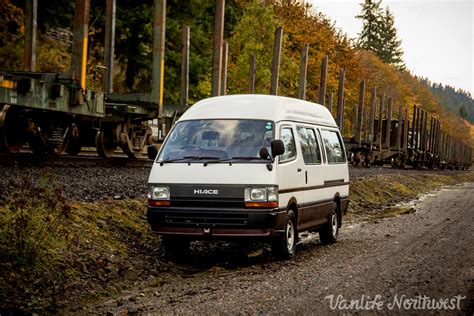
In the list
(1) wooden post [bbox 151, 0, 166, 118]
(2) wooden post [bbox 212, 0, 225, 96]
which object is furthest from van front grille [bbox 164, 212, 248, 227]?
(2) wooden post [bbox 212, 0, 225, 96]

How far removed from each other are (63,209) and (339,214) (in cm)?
530

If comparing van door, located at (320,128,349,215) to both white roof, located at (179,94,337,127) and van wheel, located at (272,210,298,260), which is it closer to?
white roof, located at (179,94,337,127)

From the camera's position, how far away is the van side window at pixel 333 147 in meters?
11.9

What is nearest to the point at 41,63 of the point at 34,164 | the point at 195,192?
the point at 34,164

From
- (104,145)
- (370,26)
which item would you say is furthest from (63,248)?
(370,26)

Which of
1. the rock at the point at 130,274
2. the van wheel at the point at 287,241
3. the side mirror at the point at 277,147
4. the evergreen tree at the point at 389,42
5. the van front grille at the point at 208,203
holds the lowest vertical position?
the rock at the point at 130,274

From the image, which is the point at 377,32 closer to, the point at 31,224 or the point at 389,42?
the point at 389,42

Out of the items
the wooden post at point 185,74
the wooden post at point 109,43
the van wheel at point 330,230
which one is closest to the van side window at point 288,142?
the van wheel at point 330,230

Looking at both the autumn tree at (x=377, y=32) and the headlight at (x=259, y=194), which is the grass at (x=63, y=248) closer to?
the headlight at (x=259, y=194)

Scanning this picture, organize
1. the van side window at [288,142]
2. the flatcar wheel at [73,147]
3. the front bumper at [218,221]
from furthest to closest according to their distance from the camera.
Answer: the flatcar wheel at [73,147] → the van side window at [288,142] → the front bumper at [218,221]

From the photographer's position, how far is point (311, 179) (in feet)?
34.9

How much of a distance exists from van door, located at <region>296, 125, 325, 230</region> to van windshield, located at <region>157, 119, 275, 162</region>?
96 cm

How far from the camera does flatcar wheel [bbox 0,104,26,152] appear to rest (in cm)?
1573

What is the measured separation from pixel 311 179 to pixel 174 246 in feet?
7.91
